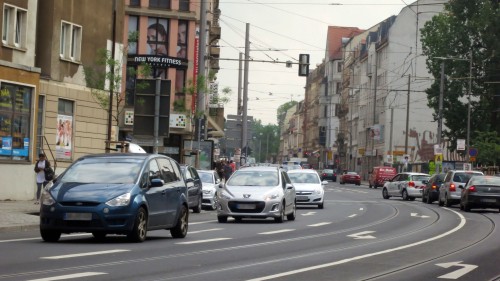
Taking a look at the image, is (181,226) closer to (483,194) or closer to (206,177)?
(206,177)

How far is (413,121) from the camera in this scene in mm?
A: 113188

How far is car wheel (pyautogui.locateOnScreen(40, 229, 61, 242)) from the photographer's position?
20156mm

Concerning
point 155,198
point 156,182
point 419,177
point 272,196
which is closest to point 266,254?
point 156,182

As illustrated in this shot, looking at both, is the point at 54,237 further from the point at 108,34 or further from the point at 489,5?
the point at 489,5

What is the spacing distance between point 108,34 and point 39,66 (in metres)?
4.57

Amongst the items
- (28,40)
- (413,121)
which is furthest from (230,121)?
(28,40)

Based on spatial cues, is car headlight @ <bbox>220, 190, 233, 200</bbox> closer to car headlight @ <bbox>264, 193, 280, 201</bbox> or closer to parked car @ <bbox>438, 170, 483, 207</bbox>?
car headlight @ <bbox>264, 193, 280, 201</bbox>

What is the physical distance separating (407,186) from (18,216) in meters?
35.0

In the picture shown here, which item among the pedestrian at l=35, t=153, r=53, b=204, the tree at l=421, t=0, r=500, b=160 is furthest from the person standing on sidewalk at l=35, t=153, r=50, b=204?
the tree at l=421, t=0, r=500, b=160

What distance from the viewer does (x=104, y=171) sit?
20891 mm

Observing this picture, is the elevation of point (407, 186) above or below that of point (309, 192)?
below

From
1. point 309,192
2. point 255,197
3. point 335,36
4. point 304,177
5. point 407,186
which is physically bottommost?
point 407,186

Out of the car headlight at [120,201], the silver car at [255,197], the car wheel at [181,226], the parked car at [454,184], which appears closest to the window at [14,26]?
the silver car at [255,197]

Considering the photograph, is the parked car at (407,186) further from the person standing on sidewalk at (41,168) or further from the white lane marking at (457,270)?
the white lane marking at (457,270)
